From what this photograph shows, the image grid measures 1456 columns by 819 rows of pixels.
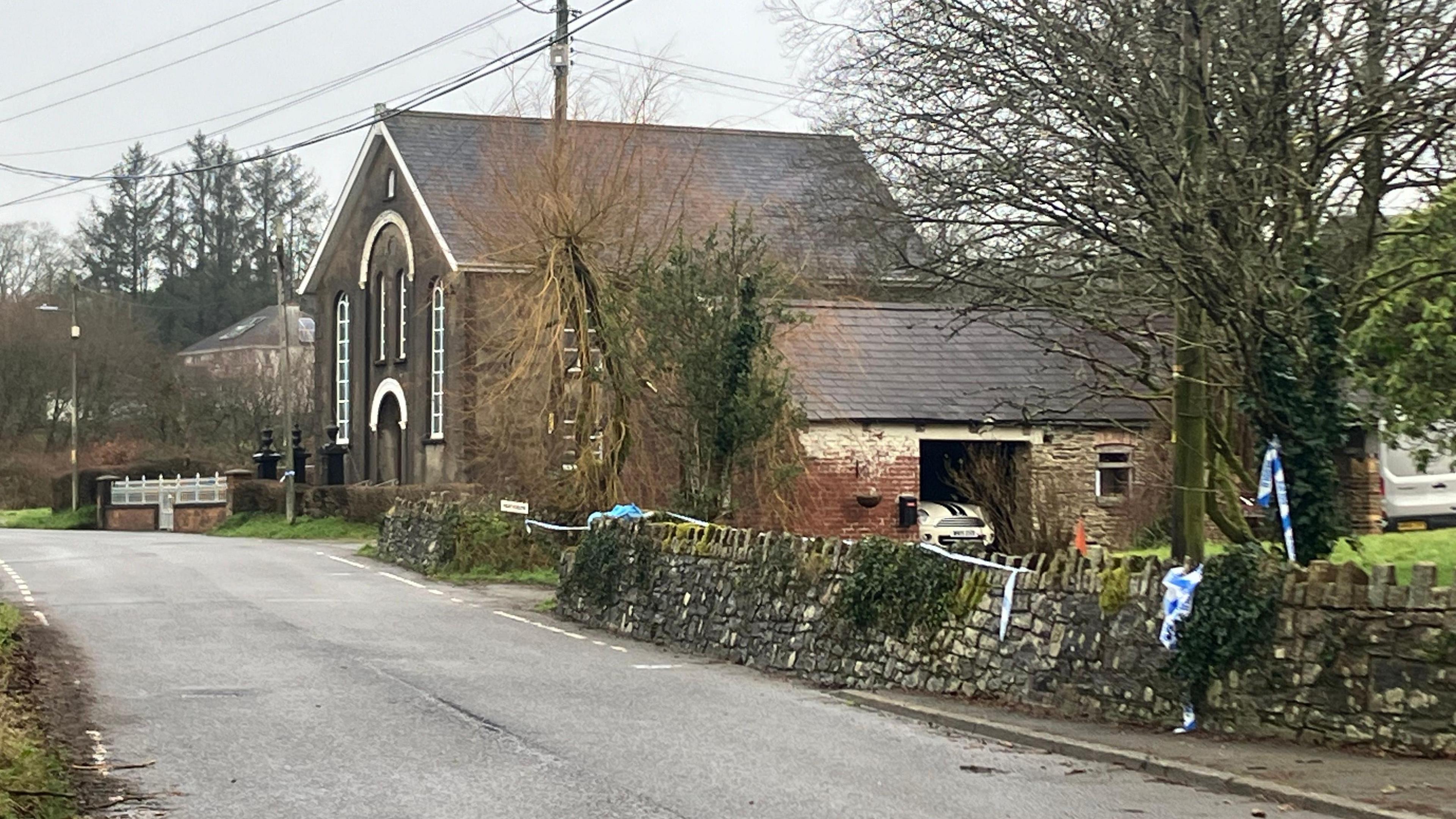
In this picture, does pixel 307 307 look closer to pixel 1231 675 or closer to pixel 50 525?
pixel 50 525

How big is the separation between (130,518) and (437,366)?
50.0 ft

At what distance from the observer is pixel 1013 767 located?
1190 centimetres

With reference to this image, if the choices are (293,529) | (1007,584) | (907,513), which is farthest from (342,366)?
(1007,584)

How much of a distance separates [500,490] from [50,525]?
3053 cm

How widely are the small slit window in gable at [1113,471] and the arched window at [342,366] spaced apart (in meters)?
27.7

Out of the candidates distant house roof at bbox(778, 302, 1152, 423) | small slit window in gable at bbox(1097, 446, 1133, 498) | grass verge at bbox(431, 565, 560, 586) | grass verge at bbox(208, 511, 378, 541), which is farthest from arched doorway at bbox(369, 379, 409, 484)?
small slit window in gable at bbox(1097, 446, 1133, 498)

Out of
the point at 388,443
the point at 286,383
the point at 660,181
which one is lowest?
the point at 388,443

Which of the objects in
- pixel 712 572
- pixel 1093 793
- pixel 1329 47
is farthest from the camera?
pixel 712 572

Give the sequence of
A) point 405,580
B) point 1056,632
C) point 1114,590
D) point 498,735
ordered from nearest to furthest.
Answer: point 498,735 < point 1114,590 < point 1056,632 < point 405,580

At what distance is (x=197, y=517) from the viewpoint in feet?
174

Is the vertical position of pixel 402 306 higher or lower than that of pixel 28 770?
higher

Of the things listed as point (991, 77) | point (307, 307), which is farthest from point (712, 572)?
point (307, 307)

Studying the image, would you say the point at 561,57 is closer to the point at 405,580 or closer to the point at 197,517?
the point at 405,580

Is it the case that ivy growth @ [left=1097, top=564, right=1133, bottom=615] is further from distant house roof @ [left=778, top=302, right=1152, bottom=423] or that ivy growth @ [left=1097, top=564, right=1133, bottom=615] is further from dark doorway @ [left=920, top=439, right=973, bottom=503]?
dark doorway @ [left=920, top=439, right=973, bottom=503]
